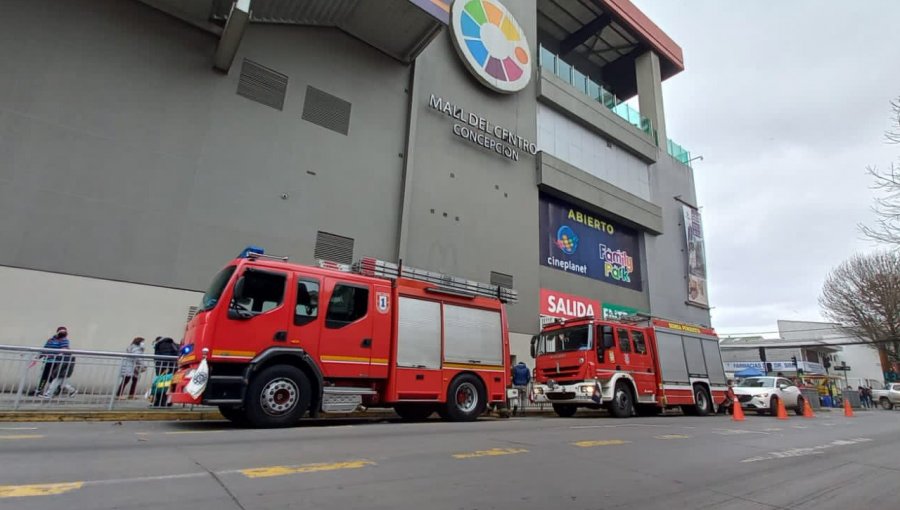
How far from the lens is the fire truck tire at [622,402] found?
1374 cm

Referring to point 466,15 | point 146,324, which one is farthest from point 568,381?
point 466,15

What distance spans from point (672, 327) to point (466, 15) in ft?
52.3

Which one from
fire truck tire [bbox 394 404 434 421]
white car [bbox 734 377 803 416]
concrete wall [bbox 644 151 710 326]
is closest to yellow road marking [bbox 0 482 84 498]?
fire truck tire [bbox 394 404 434 421]

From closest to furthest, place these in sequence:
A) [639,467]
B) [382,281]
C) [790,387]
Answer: [639,467] → [382,281] → [790,387]

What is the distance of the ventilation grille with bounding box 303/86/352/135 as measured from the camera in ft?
55.3

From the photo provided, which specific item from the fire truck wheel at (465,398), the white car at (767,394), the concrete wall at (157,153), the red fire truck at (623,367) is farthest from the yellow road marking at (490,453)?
the white car at (767,394)

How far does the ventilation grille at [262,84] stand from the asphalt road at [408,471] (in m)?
11.1

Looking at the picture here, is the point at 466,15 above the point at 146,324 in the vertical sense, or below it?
above

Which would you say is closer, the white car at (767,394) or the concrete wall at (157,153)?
the concrete wall at (157,153)

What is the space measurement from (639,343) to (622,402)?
209 cm

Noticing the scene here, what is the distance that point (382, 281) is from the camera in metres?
10.0

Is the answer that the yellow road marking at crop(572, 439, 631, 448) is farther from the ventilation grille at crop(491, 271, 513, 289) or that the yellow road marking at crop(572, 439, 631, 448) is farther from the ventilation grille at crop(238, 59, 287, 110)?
the ventilation grille at crop(238, 59, 287, 110)

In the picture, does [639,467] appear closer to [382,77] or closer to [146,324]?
[146,324]

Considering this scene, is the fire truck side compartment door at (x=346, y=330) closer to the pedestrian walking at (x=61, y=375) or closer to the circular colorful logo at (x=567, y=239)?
the pedestrian walking at (x=61, y=375)
